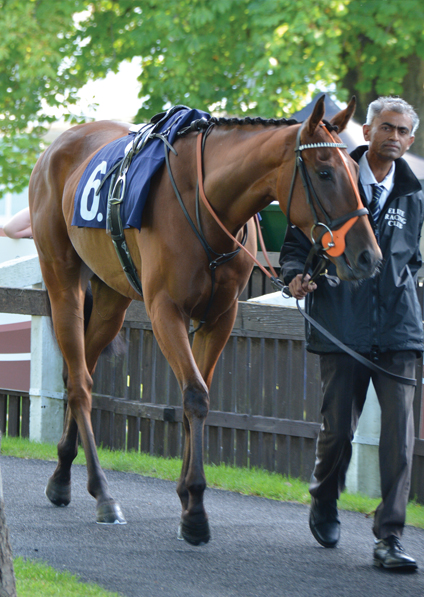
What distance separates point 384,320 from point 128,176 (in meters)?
1.64

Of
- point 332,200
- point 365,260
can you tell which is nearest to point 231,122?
point 332,200

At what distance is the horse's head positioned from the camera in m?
3.35

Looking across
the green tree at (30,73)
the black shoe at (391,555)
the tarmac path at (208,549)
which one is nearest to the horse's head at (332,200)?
the black shoe at (391,555)

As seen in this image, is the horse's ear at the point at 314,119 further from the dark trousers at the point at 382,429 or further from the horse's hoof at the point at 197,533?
the horse's hoof at the point at 197,533

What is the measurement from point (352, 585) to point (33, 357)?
394cm

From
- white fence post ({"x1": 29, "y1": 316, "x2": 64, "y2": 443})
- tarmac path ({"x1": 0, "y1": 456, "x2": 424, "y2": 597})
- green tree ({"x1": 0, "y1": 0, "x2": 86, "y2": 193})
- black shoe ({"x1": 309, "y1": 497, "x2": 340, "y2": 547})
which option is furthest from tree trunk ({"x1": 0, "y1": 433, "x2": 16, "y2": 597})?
green tree ({"x1": 0, "y1": 0, "x2": 86, "y2": 193})

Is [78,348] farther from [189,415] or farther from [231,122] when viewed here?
[231,122]

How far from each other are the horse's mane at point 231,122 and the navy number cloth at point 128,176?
3.9 inches

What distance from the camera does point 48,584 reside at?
3318 millimetres

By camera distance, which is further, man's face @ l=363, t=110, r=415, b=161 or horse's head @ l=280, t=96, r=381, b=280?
man's face @ l=363, t=110, r=415, b=161

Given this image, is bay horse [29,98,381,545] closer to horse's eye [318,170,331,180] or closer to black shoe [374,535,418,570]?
horse's eye [318,170,331,180]

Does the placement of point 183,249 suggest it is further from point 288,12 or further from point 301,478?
point 288,12

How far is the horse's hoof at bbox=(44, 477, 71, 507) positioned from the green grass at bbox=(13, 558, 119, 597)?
51.0 inches

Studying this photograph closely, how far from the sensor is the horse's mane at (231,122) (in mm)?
3797
